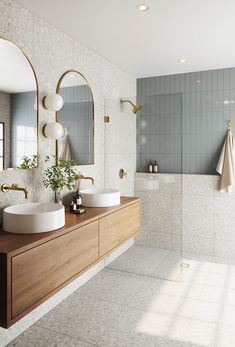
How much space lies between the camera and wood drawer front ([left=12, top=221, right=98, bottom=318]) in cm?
160

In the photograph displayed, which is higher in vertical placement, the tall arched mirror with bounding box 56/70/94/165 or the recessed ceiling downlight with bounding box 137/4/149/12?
the recessed ceiling downlight with bounding box 137/4/149/12

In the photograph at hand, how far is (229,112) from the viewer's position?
380cm

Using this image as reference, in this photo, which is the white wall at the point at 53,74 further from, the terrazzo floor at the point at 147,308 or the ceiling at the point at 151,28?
the terrazzo floor at the point at 147,308

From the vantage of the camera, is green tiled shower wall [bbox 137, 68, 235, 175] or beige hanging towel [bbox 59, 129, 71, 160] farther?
green tiled shower wall [bbox 137, 68, 235, 175]

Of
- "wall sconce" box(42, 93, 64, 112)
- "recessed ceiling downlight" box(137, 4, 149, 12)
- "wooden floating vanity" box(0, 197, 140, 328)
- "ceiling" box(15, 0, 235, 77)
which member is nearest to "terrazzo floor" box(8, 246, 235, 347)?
"wooden floating vanity" box(0, 197, 140, 328)

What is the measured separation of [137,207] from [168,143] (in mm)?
830

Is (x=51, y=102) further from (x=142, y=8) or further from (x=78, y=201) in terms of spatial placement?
(x=142, y=8)

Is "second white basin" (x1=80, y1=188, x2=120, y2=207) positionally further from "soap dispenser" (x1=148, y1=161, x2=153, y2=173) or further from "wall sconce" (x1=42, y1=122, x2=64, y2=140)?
"soap dispenser" (x1=148, y1=161, x2=153, y2=173)

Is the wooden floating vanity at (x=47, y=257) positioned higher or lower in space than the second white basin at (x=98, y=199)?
lower

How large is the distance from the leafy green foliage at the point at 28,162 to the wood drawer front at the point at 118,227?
0.71 m

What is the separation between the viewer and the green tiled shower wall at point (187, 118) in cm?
338

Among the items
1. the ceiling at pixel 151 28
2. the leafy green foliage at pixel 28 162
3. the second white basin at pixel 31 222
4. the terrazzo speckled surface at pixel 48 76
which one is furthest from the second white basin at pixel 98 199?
the ceiling at pixel 151 28

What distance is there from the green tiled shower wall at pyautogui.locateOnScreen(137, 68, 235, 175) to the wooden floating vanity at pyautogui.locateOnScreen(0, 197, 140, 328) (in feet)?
3.74

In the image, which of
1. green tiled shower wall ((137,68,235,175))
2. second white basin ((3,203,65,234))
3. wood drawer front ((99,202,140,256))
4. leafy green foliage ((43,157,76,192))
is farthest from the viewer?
green tiled shower wall ((137,68,235,175))
